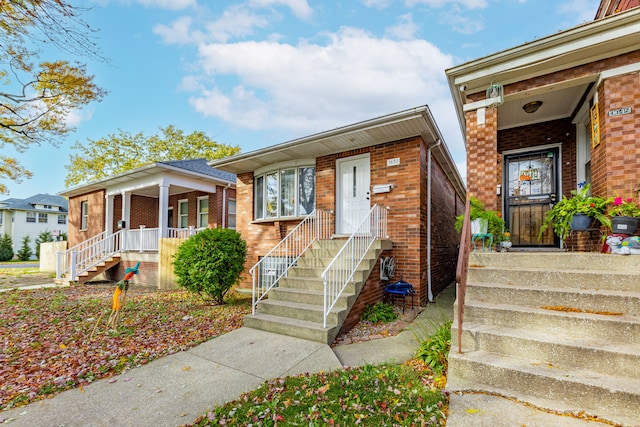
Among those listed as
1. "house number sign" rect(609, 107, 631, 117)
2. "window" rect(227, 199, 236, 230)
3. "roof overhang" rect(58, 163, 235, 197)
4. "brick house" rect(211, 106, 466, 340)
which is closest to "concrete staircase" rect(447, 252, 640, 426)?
"brick house" rect(211, 106, 466, 340)

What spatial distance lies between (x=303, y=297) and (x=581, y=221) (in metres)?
4.32

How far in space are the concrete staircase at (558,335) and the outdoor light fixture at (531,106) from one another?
3535 millimetres

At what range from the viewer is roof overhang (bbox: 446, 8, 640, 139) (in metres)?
4.21

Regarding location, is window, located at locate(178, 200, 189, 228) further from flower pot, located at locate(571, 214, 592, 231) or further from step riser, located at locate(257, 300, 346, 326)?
flower pot, located at locate(571, 214, 592, 231)

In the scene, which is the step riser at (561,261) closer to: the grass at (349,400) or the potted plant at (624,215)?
the potted plant at (624,215)

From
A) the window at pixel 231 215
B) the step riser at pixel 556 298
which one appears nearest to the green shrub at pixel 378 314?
the step riser at pixel 556 298

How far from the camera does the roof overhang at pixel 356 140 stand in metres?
5.69

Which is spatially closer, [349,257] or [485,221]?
[485,221]

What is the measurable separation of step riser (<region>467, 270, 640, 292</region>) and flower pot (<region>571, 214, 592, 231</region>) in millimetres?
1488

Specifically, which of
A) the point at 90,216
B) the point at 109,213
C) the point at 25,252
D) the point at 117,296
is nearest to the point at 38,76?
the point at 109,213

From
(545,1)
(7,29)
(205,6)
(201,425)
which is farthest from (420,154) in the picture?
(7,29)

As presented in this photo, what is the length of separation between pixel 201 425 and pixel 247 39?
9.77 m

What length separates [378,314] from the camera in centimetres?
513

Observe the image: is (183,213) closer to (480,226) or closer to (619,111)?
(480,226)
